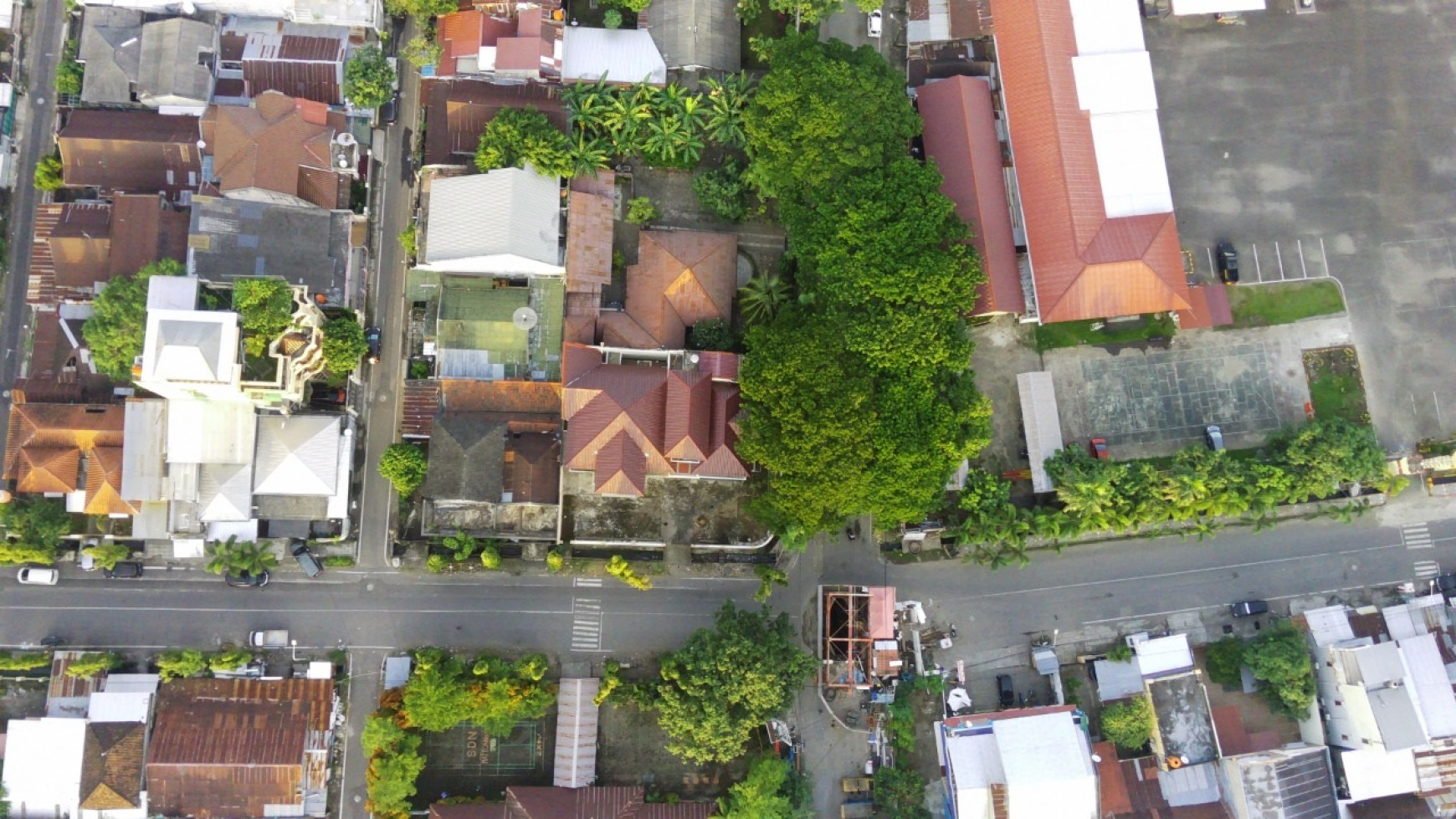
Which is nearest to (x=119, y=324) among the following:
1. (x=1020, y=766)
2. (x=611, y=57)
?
(x=611, y=57)

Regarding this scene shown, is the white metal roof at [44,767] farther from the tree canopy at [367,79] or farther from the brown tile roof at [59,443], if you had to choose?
the tree canopy at [367,79]

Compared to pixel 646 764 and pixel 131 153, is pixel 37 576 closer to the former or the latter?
pixel 131 153

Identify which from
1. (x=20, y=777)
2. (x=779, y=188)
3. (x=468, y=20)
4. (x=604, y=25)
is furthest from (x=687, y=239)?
(x=20, y=777)

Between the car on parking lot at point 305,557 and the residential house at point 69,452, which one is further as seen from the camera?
the car on parking lot at point 305,557

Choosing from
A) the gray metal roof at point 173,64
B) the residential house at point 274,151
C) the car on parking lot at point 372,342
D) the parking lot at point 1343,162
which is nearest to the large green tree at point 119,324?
the residential house at point 274,151

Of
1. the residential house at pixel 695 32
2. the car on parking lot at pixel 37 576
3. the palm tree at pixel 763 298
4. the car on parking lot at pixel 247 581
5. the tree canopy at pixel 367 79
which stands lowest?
the car on parking lot at pixel 247 581

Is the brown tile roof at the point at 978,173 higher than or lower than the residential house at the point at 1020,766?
higher

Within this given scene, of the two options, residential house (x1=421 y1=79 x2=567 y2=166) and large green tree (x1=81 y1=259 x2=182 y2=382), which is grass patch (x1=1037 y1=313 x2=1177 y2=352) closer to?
residential house (x1=421 y1=79 x2=567 y2=166)
